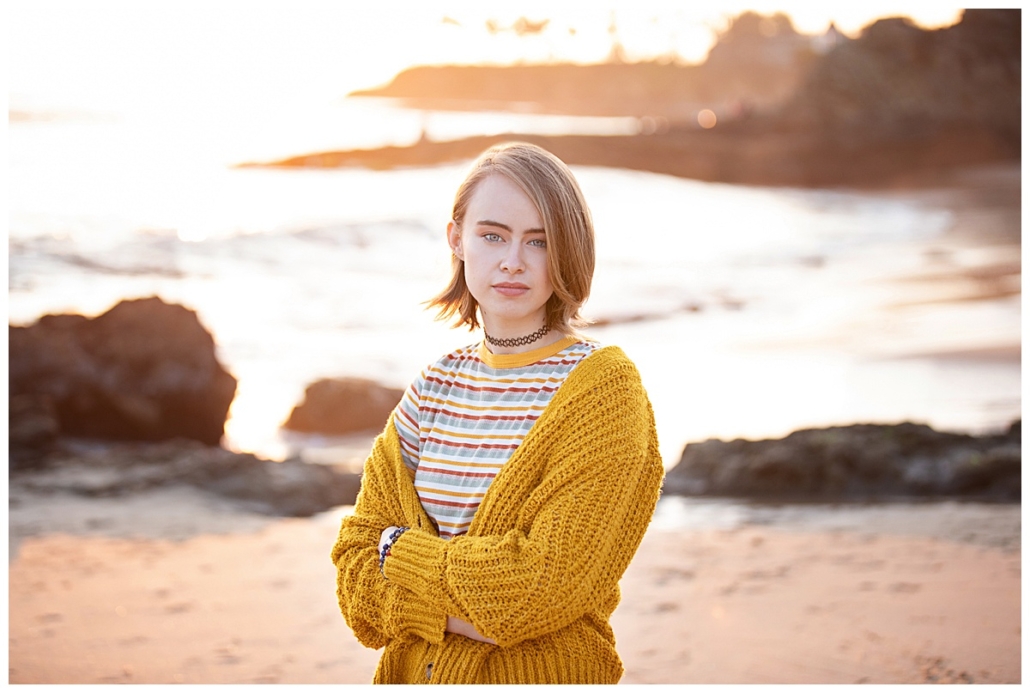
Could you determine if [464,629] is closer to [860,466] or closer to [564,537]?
[564,537]

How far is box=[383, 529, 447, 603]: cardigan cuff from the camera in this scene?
5.09 feet

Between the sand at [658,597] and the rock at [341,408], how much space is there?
1.76 m

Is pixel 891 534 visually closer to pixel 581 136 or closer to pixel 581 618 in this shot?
pixel 581 618

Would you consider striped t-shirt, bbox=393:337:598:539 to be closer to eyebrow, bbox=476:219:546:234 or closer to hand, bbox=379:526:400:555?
hand, bbox=379:526:400:555

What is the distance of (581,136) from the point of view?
27578mm

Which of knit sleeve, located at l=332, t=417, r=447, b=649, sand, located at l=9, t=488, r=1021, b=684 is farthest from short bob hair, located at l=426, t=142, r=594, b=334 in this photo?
sand, located at l=9, t=488, r=1021, b=684

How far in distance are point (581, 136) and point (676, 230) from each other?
10.8m

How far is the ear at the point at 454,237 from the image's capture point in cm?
173

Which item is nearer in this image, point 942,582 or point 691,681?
point 691,681

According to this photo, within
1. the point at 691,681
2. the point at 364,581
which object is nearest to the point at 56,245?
the point at 691,681

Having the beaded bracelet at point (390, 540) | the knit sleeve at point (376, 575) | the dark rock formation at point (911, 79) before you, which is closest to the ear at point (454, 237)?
the knit sleeve at point (376, 575)

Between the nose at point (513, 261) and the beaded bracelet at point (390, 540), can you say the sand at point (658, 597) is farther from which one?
the nose at point (513, 261)

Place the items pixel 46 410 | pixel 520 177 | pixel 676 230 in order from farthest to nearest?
pixel 676 230
pixel 46 410
pixel 520 177

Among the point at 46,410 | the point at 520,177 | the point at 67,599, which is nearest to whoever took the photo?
the point at 520,177
